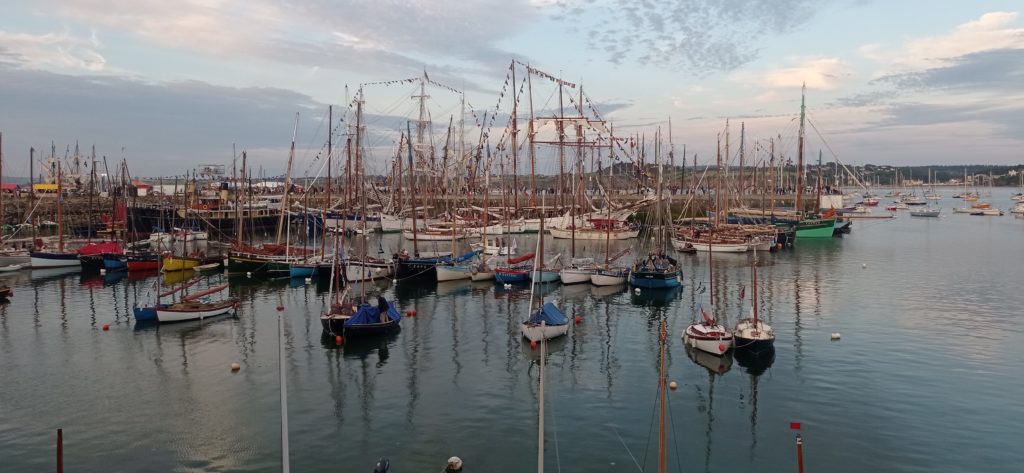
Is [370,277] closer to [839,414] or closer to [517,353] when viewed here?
[517,353]

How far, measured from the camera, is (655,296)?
52562 millimetres

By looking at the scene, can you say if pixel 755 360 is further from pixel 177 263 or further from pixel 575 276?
pixel 177 263

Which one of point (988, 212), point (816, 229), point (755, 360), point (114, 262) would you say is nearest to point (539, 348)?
A: point (755, 360)

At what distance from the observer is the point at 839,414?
26.4m

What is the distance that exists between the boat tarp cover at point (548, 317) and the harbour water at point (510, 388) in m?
1.31

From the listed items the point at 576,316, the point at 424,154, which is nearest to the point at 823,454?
the point at 576,316

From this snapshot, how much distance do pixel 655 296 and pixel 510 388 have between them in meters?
25.7

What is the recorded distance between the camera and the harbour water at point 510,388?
23.0m

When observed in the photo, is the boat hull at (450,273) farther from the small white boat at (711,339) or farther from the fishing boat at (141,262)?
the fishing boat at (141,262)

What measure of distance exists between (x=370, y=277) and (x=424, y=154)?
69382mm

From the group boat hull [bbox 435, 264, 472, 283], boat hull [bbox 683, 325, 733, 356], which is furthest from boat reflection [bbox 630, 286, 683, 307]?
boat hull [bbox 435, 264, 472, 283]

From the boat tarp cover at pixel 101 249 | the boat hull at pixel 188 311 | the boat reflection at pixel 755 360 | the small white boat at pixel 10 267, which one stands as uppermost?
the boat tarp cover at pixel 101 249

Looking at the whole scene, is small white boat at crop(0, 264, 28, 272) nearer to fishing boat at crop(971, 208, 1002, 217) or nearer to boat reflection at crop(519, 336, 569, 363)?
boat reflection at crop(519, 336, 569, 363)

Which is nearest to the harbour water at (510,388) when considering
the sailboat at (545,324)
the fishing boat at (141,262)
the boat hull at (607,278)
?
the sailboat at (545,324)
